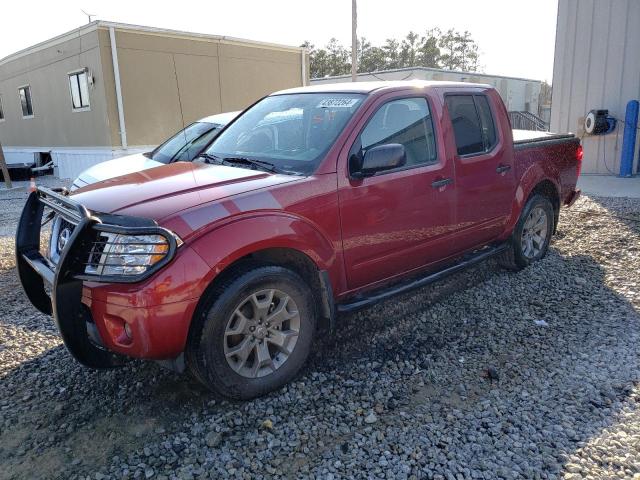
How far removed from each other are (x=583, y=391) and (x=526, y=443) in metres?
0.72

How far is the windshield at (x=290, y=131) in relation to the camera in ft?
11.4

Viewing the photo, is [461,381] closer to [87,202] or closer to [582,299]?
[582,299]

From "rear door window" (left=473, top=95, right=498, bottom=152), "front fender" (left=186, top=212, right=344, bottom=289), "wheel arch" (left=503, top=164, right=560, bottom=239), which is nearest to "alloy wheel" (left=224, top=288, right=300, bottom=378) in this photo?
"front fender" (left=186, top=212, right=344, bottom=289)

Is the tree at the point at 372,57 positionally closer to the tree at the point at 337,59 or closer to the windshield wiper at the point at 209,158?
the tree at the point at 337,59

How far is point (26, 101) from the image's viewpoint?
59.7ft

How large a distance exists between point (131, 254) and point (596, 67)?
1172cm

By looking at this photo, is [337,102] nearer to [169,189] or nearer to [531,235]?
[169,189]

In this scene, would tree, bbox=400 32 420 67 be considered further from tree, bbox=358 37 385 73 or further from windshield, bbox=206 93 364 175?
windshield, bbox=206 93 364 175

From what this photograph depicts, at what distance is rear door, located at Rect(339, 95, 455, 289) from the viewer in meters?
3.45

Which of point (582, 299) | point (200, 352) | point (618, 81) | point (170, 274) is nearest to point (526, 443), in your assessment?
point (200, 352)

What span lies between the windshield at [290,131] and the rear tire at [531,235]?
7.84 feet

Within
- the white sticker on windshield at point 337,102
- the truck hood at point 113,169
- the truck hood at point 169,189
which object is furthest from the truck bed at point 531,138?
the truck hood at point 113,169

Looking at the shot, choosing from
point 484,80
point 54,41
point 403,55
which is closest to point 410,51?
point 403,55

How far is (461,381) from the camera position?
3.28m
